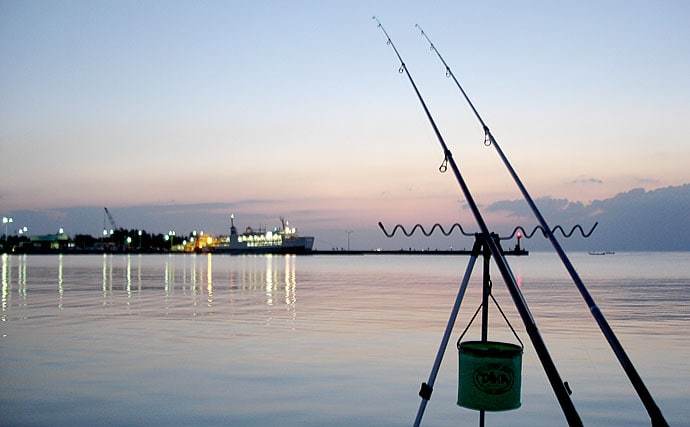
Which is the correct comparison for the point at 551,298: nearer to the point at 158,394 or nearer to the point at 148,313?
the point at 148,313

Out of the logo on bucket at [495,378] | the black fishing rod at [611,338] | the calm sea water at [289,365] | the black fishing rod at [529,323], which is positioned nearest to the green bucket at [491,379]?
the logo on bucket at [495,378]

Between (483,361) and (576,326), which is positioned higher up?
(483,361)

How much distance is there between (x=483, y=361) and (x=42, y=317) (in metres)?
20.2

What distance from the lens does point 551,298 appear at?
36.0 meters

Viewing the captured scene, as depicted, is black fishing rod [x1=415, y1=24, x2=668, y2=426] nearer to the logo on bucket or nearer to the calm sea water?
the logo on bucket

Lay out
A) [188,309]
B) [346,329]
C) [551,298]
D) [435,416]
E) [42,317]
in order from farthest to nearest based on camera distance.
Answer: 1. [551,298]
2. [188,309]
3. [42,317]
4. [346,329]
5. [435,416]

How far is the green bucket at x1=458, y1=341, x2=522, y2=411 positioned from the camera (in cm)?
782

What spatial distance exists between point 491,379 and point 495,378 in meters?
0.04

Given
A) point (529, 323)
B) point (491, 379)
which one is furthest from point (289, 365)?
point (529, 323)

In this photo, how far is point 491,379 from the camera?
25.8 feet

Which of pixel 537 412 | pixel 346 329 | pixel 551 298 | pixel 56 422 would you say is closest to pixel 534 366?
pixel 537 412

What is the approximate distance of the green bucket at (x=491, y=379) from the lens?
7820mm

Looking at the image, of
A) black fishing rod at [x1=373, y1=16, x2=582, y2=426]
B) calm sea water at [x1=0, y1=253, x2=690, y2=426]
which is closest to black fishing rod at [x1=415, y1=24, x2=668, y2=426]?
black fishing rod at [x1=373, y1=16, x2=582, y2=426]

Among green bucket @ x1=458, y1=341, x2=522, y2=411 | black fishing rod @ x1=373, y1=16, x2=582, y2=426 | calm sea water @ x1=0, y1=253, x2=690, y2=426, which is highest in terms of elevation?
black fishing rod @ x1=373, y1=16, x2=582, y2=426
